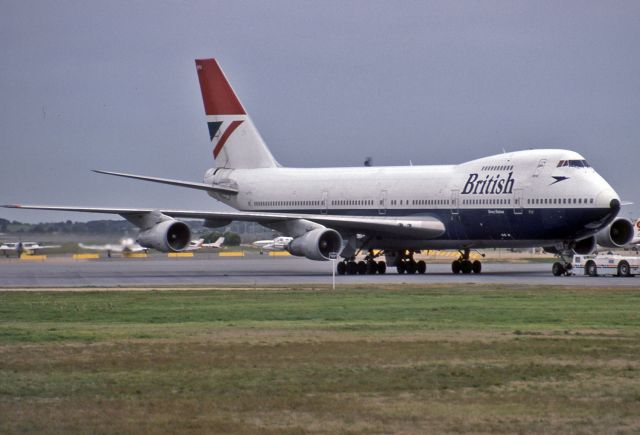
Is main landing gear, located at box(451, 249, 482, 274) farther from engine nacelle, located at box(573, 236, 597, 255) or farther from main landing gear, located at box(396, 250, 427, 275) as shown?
engine nacelle, located at box(573, 236, 597, 255)

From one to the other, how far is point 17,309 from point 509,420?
69.3 ft

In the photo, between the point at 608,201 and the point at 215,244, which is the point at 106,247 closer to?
the point at 608,201

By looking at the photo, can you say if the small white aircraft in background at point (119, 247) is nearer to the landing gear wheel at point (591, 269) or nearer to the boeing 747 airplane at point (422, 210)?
the boeing 747 airplane at point (422, 210)

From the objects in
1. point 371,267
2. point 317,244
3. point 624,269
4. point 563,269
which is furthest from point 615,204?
point 371,267

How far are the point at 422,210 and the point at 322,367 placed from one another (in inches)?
1415

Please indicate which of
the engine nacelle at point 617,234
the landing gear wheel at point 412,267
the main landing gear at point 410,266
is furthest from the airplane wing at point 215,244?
the engine nacelle at point 617,234

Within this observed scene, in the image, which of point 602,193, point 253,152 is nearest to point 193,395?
point 602,193

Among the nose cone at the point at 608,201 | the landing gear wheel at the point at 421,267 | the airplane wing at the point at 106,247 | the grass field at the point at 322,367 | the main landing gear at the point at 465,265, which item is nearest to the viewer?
the grass field at the point at 322,367

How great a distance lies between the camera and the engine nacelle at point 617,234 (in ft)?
180

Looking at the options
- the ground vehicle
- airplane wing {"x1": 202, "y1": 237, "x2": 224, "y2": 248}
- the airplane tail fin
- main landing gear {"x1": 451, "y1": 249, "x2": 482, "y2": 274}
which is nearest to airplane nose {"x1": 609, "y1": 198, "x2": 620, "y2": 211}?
the ground vehicle

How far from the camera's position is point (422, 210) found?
55.8 m

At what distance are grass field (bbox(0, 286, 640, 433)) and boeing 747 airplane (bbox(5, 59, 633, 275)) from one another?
54.8 ft

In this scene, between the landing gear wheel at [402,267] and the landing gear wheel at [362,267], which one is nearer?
the landing gear wheel at [362,267]

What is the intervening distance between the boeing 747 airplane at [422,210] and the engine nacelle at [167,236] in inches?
2.1
